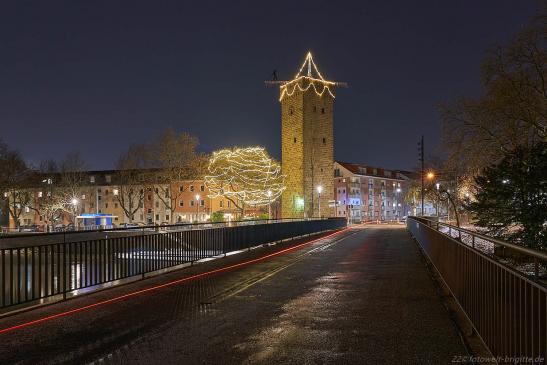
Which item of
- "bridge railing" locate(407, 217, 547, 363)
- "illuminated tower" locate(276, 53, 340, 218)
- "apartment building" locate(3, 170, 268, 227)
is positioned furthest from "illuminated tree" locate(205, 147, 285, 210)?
"bridge railing" locate(407, 217, 547, 363)

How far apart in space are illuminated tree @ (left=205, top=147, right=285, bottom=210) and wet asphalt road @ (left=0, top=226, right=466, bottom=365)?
49422 mm

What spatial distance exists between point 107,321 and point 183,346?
229 centimetres

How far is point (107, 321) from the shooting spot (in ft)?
28.2

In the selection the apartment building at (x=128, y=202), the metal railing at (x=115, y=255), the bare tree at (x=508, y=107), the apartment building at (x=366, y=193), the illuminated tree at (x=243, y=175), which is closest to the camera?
the metal railing at (x=115, y=255)

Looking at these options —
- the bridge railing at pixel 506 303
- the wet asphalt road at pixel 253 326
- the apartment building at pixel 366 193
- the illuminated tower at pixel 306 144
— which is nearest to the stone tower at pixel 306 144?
the illuminated tower at pixel 306 144

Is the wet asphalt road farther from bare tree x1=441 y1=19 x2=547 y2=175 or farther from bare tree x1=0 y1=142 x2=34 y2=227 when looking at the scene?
bare tree x1=0 y1=142 x2=34 y2=227

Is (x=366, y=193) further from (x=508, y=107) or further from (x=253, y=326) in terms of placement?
(x=253, y=326)

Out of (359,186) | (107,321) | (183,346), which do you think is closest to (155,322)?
(107,321)

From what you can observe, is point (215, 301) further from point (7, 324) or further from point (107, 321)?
point (7, 324)

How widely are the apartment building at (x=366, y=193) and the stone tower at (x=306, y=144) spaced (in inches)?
1266

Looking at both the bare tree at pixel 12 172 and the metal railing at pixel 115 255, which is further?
the bare tree at pixel 12 172

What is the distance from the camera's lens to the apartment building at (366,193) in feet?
376

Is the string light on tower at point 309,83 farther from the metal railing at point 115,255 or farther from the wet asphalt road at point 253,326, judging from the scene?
the wet asphalt road at point 253,326

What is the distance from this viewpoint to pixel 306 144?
72.6 metres
